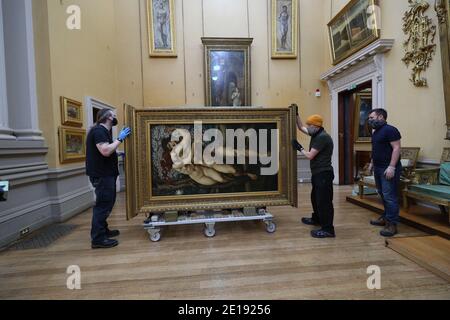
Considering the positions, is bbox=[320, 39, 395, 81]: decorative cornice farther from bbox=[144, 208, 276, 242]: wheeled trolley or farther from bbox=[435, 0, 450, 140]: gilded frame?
bbox=[144, 208, 276, 242]: wheeled trolley

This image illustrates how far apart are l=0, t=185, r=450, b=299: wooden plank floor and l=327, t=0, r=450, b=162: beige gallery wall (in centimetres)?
171

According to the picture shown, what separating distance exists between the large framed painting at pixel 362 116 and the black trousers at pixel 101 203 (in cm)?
784

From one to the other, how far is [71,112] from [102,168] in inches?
87.9

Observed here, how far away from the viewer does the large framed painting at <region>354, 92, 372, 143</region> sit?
814 centimetres

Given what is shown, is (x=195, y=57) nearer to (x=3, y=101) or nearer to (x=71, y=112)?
(x=71, y=112)

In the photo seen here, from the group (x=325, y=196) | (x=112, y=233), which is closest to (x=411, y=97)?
(x=325, y=196)

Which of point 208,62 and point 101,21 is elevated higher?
point 101,21

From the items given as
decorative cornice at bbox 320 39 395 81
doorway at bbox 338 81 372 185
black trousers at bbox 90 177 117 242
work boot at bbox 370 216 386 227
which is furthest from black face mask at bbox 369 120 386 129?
doorway at bbox 338 81 372 185

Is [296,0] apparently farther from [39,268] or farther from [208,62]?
[39,268]

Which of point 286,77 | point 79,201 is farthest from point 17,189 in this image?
point 286,77

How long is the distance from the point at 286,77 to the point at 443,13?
4074 mm

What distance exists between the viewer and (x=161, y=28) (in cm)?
706

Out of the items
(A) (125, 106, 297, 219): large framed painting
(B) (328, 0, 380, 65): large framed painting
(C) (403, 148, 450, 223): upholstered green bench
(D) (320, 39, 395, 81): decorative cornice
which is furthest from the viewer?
(B) (328, 0, 380, 65): large framed painting

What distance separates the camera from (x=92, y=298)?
200 centimetres
